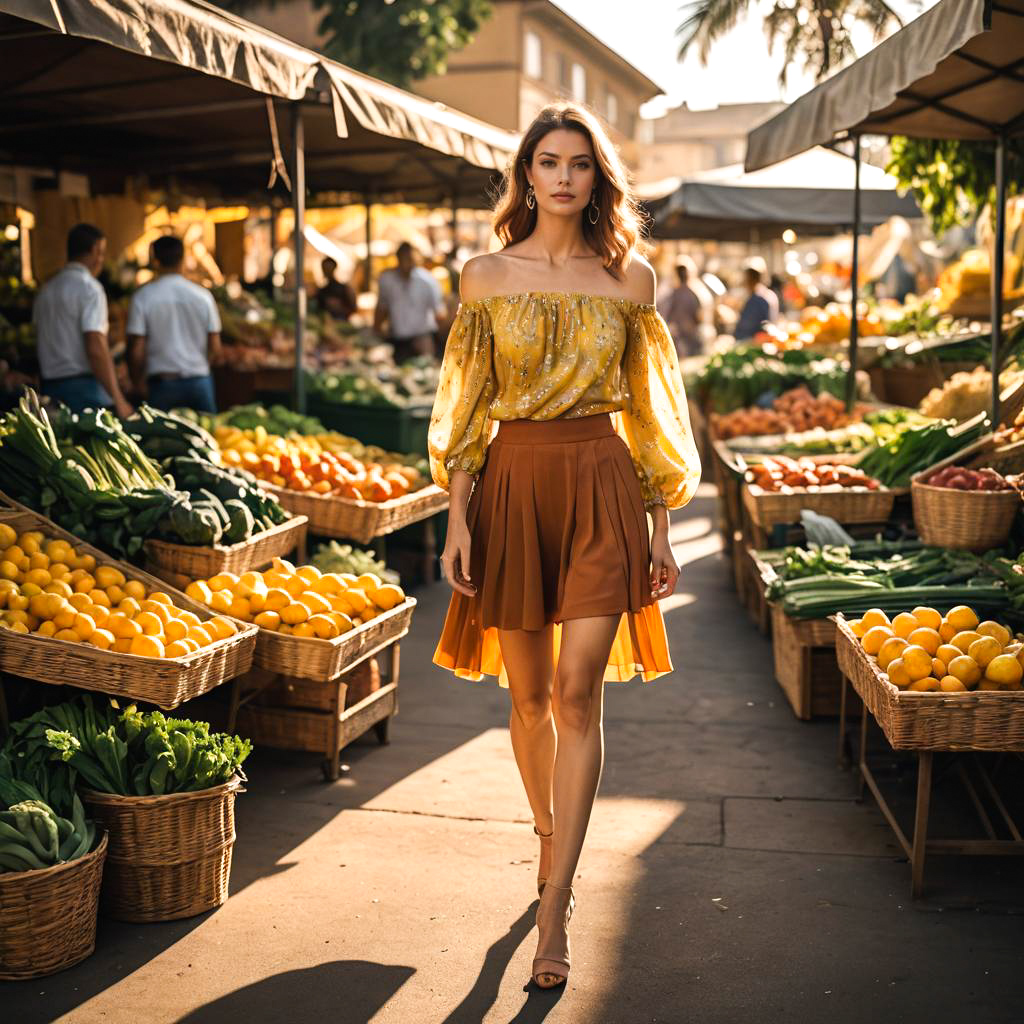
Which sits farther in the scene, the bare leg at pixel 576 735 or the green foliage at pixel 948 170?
the green foliage at pixel 948 170

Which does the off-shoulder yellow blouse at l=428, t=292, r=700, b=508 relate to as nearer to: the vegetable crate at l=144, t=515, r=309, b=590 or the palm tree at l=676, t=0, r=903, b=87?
the vegetable crate at l=144, t=515, r=309, b=590

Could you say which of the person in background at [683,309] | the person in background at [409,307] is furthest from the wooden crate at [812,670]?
the person in background at [683,309]

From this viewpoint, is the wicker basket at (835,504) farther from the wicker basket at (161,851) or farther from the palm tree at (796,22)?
the palm tree at (796,22)

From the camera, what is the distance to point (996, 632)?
15.0 ft

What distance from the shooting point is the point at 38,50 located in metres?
7.29

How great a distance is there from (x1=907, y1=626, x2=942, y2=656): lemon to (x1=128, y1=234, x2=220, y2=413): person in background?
580 cm

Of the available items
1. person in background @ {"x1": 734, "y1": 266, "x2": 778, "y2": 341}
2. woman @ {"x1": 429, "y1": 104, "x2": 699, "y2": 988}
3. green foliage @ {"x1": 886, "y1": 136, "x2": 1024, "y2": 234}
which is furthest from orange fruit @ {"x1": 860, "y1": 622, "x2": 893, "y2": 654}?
person in background @ {"x1": 734, "y1": 266, "x2": 778, "y2": 341}

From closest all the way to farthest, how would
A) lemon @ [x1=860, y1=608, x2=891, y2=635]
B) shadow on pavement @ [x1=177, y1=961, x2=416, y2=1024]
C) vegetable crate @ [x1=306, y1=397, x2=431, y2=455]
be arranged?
shadow on pavement @ [x1=177, y1=961, x2=416, y2=1024] < lemon @ [x1=860, y1=608, x2=891, y2=635] < vegetable crate @ [x1=306, y1=397, x2=431, y2=455]

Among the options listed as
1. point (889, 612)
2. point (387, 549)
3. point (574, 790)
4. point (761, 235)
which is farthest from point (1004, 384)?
point (761, 235)

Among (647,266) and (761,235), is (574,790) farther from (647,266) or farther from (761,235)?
(761,235)

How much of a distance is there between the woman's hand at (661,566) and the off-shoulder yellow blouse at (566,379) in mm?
113

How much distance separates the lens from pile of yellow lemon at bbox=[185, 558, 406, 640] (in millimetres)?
5207

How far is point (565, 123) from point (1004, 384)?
5.19m

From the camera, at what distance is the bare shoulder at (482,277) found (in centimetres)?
378
